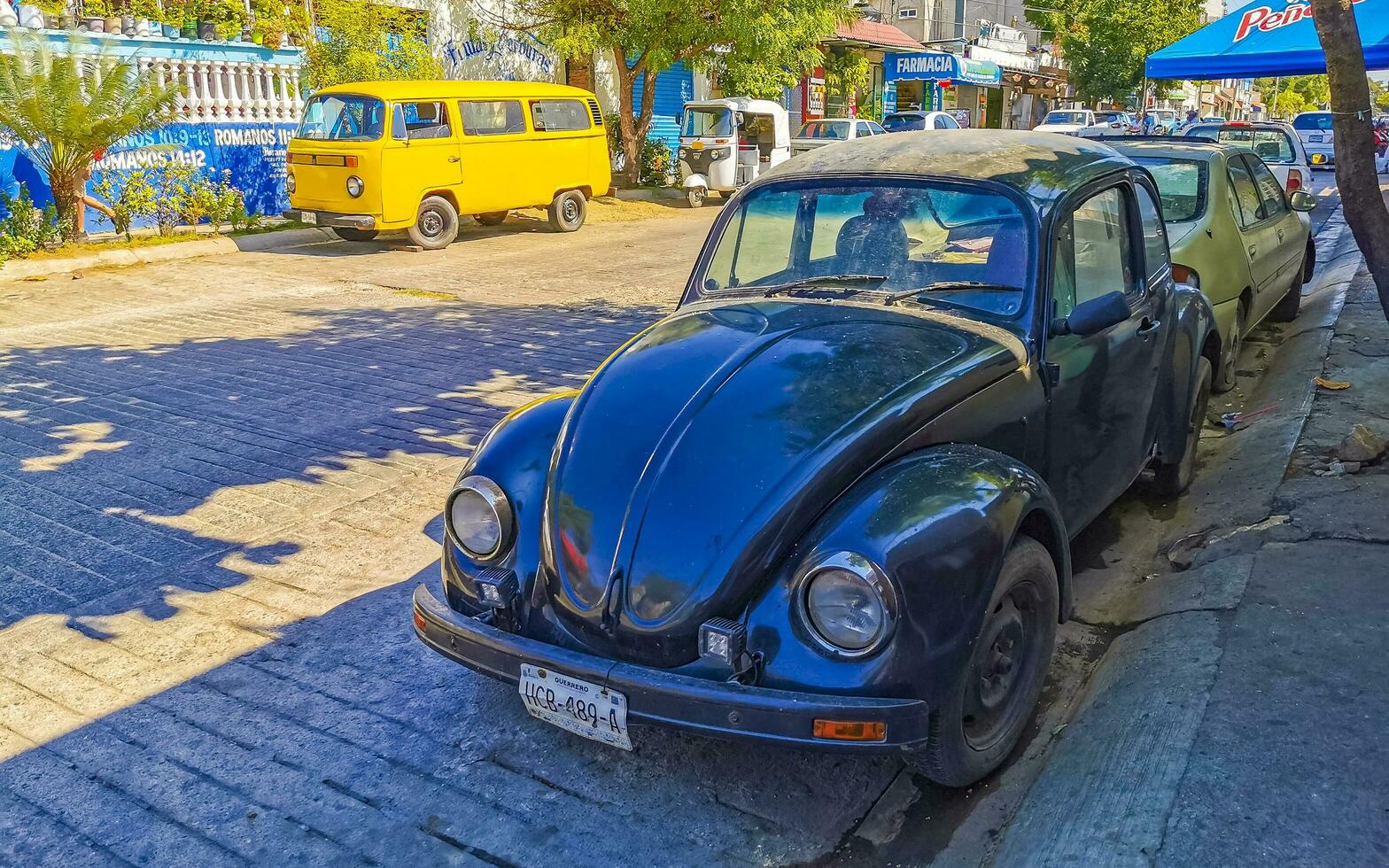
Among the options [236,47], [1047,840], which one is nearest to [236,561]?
[1047,840]

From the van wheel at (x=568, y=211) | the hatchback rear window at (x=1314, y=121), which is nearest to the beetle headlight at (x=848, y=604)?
the van wheel at (x=568, y=211)

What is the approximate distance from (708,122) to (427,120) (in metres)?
7.74

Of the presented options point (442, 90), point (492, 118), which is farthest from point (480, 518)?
point (492, 118)

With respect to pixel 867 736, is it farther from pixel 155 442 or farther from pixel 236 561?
pixel 155 442

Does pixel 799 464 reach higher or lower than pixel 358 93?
lower

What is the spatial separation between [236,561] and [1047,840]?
3672 mm

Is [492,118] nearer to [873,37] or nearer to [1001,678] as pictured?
[1001,678]

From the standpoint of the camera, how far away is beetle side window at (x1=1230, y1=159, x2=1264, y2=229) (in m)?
7.81

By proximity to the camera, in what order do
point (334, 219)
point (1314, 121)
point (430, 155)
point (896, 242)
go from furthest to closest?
point (1314, 121)
point (430, 155)
point (334, 219)
point (896, 242)

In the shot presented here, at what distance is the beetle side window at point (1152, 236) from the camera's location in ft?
16.0

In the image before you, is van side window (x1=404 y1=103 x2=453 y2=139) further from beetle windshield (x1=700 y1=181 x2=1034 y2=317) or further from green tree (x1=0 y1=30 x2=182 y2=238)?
beetle windshield (x1=700 y1=181 x2=1034 y2=317)

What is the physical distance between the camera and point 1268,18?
9961 millimetres

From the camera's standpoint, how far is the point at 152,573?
4.80 meters

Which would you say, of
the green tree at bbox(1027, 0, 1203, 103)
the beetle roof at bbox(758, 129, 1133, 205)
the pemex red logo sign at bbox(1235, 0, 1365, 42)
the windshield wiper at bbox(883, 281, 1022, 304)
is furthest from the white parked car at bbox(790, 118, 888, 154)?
the green tree at bbox(1027, 0, 1203, 103)
